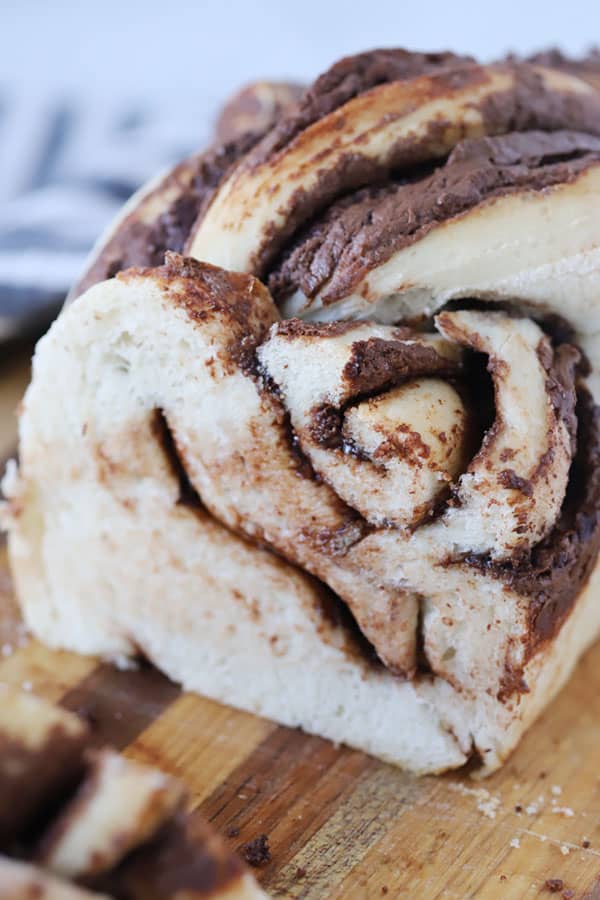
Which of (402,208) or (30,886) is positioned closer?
(30,886)

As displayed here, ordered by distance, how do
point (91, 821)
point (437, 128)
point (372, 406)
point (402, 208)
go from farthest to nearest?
point (437, 128) < point (402, 208) < point (372, 406) < point (91, 821)

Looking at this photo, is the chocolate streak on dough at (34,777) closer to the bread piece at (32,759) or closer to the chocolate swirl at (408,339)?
the bread piece at (32,759)

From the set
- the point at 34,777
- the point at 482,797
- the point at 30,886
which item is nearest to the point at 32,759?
the point at 34,777

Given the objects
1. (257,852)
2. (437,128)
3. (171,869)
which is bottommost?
(257,852)

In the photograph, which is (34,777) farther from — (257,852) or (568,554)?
(568,554)

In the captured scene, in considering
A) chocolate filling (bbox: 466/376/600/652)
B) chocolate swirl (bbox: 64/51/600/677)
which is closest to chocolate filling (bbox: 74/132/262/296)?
chocolate swirl (bbox: 64/51/600/677)

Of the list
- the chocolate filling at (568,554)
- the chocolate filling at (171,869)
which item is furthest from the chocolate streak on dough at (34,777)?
the chocolate filling at (568,554)

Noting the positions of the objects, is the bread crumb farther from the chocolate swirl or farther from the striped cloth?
the striped cloth
